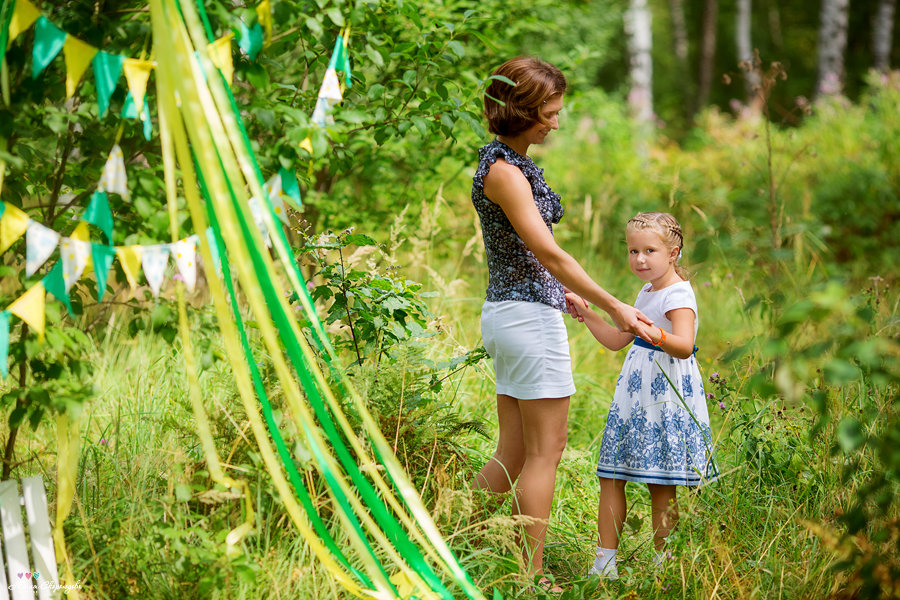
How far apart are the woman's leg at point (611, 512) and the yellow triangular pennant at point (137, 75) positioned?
71.3 inches

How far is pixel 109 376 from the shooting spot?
11.1ft

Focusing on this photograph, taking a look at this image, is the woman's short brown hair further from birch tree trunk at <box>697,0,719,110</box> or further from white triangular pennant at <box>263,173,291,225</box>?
birch tree trunk at <box>697,0,719,110</box>

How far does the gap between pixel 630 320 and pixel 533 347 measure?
30 cm

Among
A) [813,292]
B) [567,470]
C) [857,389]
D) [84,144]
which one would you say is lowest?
[567,470]

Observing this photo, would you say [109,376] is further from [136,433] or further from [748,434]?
[748,434]

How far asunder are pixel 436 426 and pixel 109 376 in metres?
1.56

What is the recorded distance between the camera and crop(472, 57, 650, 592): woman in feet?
7.66

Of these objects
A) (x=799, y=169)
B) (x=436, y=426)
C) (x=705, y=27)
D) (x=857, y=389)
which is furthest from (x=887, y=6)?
(x=436, y=426)

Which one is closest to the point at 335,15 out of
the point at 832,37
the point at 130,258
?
the point at 130,258

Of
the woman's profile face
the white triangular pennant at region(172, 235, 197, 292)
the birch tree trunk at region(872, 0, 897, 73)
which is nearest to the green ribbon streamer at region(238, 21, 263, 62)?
the white triangular pennant at region(172, 235, 197, 292)

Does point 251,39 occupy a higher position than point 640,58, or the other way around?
point 251,39

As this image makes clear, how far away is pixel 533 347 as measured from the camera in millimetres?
2395

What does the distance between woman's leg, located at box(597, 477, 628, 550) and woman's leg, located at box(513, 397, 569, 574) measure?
21cm

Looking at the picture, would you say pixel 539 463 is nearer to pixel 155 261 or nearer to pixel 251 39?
pixel 155 261
